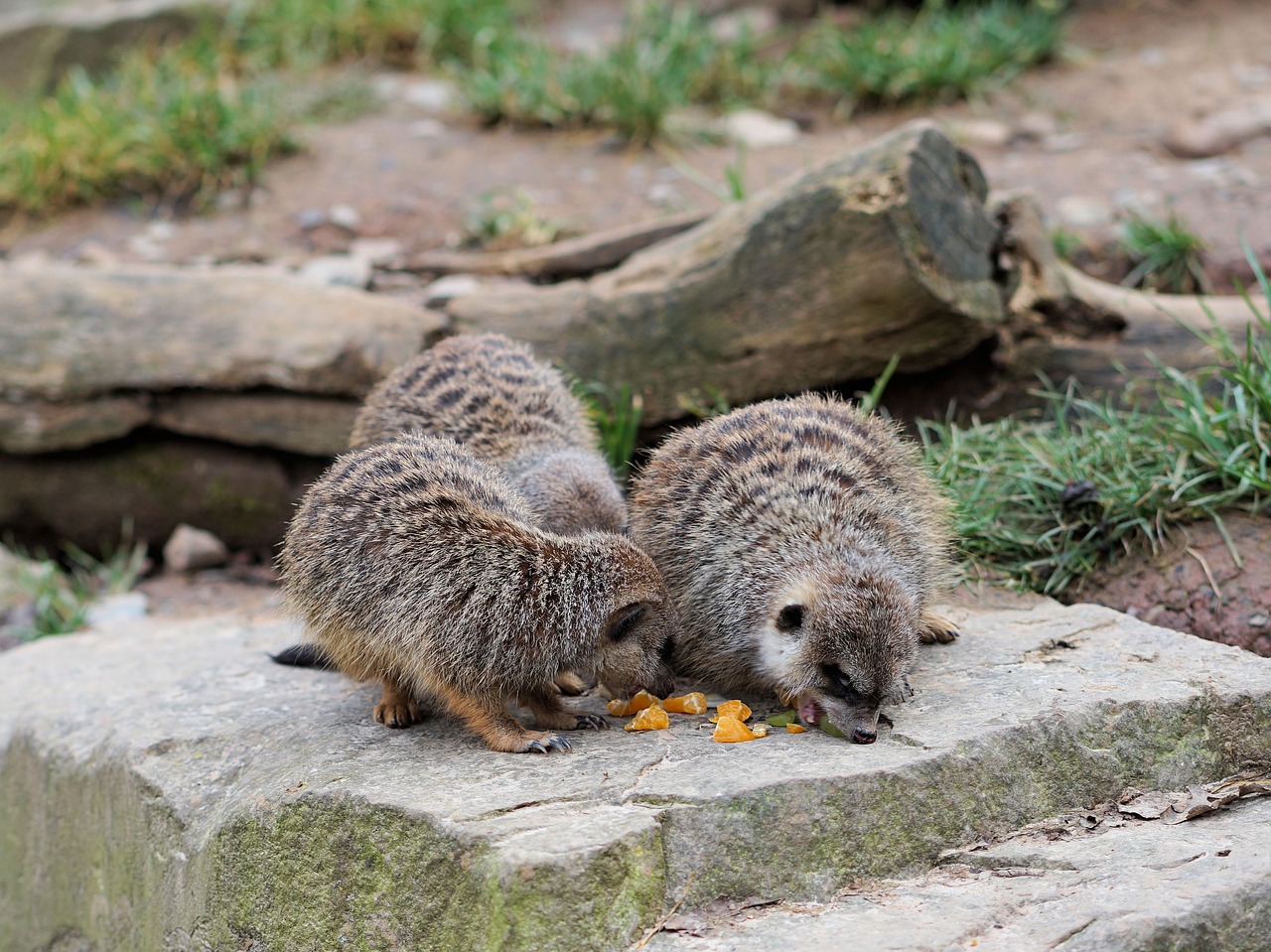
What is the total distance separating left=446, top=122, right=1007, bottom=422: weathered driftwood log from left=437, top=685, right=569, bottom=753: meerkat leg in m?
2.83

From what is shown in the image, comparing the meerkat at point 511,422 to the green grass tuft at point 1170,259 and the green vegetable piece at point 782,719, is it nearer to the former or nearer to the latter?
the green vegetable piece at point 782,719

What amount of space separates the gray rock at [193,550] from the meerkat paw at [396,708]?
364 centimetres

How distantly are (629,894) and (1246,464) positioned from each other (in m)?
3.34

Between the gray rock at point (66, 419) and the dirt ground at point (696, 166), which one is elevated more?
the dirt ground at point (696, 166)

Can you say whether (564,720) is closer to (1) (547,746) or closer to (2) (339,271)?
(1) (547,746)

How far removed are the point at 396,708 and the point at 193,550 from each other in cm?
372

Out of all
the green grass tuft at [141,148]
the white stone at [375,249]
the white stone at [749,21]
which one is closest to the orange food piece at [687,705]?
the white stone at [375,249]

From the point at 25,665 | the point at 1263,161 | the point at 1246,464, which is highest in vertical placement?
the point at 1263,161

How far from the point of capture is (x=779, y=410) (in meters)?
5.02

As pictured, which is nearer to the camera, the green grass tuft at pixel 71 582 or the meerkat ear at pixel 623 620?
the meerkat ear at pixel 623 620

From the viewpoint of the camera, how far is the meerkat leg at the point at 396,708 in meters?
4.36

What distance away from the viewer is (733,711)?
4215mm

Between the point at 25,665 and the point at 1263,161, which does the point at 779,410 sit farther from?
the point at 1263,161

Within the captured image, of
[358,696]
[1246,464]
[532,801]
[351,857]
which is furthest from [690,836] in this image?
[1246,464]
